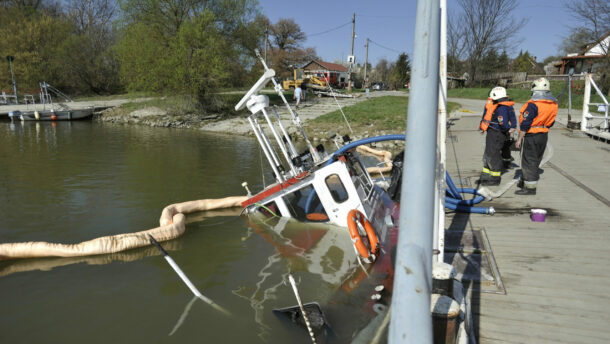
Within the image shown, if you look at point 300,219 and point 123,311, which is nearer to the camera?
point 123,311

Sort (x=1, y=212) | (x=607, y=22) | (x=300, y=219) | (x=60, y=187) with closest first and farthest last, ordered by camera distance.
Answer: (x=300, y=219) → (x=1, y=212) → (x=60, y=187) → (x=607, y=22)

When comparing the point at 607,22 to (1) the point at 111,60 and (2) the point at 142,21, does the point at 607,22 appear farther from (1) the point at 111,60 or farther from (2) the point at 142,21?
(1) the point at 111,60

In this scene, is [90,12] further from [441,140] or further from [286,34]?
[441,140]

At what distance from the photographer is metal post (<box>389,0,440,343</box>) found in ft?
4.46

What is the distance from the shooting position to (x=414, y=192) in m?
1.43

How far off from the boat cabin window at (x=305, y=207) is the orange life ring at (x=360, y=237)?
4.18ft

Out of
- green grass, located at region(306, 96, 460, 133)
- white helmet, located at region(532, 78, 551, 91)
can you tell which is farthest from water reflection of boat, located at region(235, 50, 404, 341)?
green grass, located at region(306, 96, 460, 133)

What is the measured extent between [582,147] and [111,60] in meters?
47.5

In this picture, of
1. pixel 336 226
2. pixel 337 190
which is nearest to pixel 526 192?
pixel 337 190

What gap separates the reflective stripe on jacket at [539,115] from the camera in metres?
7.85

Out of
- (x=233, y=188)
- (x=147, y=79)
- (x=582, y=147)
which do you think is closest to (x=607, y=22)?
(x=582, y=147)

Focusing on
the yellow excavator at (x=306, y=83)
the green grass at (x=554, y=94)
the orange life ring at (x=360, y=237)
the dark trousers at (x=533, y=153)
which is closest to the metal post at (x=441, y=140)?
the orange life ring at (x=360, y=237)

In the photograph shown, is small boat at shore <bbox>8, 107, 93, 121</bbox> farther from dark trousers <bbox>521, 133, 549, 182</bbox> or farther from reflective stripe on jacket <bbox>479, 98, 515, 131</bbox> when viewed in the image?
dark trousers <bbox>521, 133, 549, 182</bbox>

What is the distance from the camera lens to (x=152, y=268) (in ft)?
Answer: 24.0
